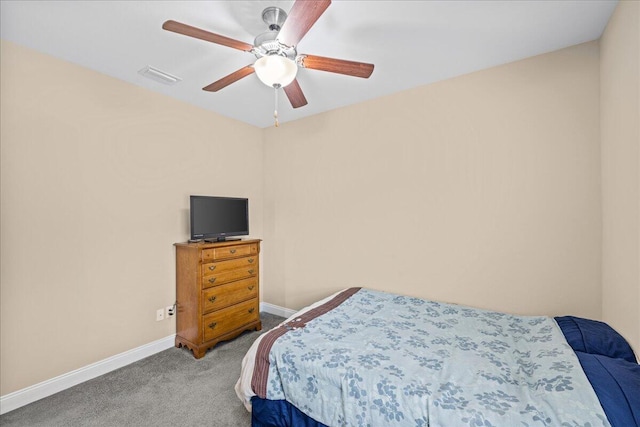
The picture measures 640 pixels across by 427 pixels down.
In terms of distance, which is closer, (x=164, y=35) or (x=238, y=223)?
(x=164, y=35)

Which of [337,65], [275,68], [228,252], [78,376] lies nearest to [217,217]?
[228,252]

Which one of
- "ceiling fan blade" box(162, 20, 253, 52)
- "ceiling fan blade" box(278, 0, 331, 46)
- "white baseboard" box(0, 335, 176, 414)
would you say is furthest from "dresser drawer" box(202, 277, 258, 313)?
"ceiling fan blade" box(278, 0, 331, 46)

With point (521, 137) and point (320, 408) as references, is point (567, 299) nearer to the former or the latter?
point (521, 137)

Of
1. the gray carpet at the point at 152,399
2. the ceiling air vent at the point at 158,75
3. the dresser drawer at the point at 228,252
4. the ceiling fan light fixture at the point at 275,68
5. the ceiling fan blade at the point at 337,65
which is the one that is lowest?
the gray carpet at the point at 152,399

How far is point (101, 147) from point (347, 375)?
8.59 ft

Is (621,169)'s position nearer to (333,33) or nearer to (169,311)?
(333,33)

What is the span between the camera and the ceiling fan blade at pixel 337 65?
1638mm

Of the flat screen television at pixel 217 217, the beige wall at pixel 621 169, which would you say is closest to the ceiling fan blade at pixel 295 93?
the flat screen television at pixel 217 217

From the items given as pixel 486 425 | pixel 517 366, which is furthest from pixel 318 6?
pixel 517 366

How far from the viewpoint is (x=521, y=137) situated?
87.7 inches

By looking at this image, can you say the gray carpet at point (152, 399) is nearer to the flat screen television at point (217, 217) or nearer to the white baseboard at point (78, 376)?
the white baseboard at point (78, 376)

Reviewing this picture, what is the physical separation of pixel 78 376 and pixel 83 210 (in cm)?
131

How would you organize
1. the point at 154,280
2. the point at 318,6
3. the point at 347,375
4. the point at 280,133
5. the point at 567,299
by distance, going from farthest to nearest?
the point at 280,133
the point at 154,280
the point at 567,299
the point at 347,375
the point at 318,6

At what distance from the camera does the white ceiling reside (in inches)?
65.5
